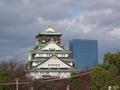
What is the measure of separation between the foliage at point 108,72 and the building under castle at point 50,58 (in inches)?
1759

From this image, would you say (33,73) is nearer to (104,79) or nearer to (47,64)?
(47,64)

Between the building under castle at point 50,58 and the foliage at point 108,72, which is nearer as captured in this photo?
the foliage at point 108,72

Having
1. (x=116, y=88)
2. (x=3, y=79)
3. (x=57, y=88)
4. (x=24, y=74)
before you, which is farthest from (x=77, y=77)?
(x=116, y=88)

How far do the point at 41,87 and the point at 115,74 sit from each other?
1267 inches

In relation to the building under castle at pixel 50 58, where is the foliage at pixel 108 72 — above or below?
below

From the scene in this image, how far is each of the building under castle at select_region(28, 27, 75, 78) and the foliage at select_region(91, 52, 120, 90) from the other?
4468 centimetres

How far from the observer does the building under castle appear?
78375mm

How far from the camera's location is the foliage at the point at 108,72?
28.7 m

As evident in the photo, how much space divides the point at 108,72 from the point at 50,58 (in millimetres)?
50587

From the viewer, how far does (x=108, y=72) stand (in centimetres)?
2917

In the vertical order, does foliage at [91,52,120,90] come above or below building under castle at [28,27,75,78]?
below

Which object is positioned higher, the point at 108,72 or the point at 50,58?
the point at 50,58

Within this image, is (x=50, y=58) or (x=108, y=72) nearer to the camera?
(x=108, y=72)

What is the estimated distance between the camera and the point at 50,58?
79562mm
